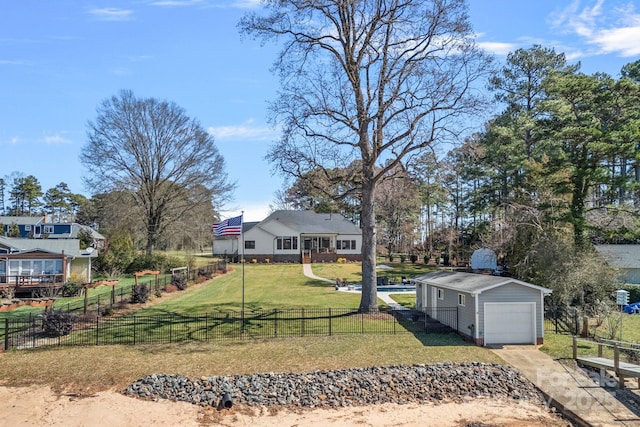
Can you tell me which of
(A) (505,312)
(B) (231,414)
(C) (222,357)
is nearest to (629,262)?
(A) (505,312)

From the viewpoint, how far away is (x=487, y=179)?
172ft

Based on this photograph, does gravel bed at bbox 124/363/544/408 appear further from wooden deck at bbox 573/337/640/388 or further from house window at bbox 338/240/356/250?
house window at bbox 338/240/356/250

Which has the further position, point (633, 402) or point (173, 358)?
point (173, 358)

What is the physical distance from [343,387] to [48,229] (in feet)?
151

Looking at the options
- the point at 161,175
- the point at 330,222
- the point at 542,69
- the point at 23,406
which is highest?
the point at 542,69

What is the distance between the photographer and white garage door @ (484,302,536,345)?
1831 centimetres

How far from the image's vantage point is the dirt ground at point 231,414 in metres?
12.3

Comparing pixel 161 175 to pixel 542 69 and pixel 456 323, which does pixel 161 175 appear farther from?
pixel 542 69

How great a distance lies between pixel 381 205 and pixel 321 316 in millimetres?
43974

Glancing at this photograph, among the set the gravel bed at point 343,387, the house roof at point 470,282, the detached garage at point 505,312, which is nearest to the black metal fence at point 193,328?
the house roof at point 470,282

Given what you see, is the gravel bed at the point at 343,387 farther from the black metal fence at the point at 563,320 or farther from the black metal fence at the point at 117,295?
the black metal fence at the point at 117,295

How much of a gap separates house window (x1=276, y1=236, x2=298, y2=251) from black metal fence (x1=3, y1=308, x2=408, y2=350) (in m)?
30.1

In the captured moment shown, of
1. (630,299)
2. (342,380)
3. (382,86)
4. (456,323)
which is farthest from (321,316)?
(630,299)

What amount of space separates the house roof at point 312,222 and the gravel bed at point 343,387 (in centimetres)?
3903
